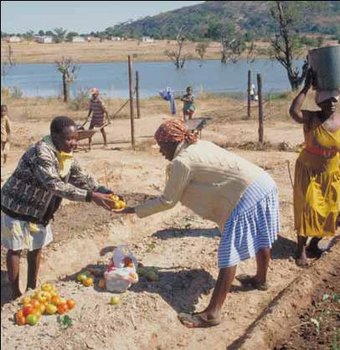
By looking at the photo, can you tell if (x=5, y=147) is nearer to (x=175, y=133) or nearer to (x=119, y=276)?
(x=119, y=276)

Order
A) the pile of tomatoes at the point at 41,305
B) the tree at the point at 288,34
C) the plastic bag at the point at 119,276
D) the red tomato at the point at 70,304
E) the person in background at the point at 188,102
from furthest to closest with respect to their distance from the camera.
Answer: the tree at the point at 288,34
the person in background at the point at 188,102
the plastic bag at the point at 119,276
the red tomato at the point at 70,304
the pile of tomatoes at the point at 41,305

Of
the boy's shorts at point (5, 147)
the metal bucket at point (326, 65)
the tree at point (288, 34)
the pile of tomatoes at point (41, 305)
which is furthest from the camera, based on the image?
the tree at point (288, 34)

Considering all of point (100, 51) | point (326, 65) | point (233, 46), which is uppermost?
point (100, 51)

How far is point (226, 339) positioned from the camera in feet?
15.2

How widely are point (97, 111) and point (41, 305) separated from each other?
9.85m

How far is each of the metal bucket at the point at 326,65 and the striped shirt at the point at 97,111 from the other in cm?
845

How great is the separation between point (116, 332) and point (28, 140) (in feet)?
36.3

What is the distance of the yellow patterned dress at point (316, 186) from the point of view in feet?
18.2

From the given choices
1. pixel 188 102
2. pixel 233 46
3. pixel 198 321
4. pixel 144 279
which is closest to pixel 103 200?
pixel 144 279

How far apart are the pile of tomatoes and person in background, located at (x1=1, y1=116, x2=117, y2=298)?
37cm

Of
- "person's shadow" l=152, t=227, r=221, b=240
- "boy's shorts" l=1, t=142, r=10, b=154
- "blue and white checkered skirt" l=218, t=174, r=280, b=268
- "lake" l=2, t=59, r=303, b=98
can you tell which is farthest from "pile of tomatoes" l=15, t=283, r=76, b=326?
"lake" l=2, t=59, r=303, b=98

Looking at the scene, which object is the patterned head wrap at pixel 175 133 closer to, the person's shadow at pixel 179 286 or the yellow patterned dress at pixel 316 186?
the person's shadow at pixel 179 286

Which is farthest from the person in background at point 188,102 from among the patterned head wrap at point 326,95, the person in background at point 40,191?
the person in background at point 40,191

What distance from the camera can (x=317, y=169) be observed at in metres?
5.68
